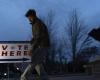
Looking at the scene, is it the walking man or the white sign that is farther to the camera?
the white sign

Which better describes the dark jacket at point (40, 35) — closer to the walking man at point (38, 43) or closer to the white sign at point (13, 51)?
the walking man at point (38, 43)

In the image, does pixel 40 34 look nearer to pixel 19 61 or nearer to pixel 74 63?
pixel 19 61

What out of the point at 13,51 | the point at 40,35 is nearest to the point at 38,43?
the point at 40,35

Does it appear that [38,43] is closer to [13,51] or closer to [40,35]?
[40,35]

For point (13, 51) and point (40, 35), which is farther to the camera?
point (13, 51)

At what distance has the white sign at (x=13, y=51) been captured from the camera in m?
17.2

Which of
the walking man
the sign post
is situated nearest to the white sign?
the sign post

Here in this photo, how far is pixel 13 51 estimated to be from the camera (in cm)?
1766

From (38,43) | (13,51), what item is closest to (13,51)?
(13,51)

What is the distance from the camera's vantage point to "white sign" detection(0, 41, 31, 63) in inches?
678

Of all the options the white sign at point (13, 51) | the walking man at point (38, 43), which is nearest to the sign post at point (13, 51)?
the white sign at point (13, 51)

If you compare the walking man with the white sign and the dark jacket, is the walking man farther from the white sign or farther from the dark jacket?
the white sign

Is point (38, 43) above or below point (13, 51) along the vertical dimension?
below

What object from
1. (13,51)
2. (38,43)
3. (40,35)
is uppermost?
(13,51)
